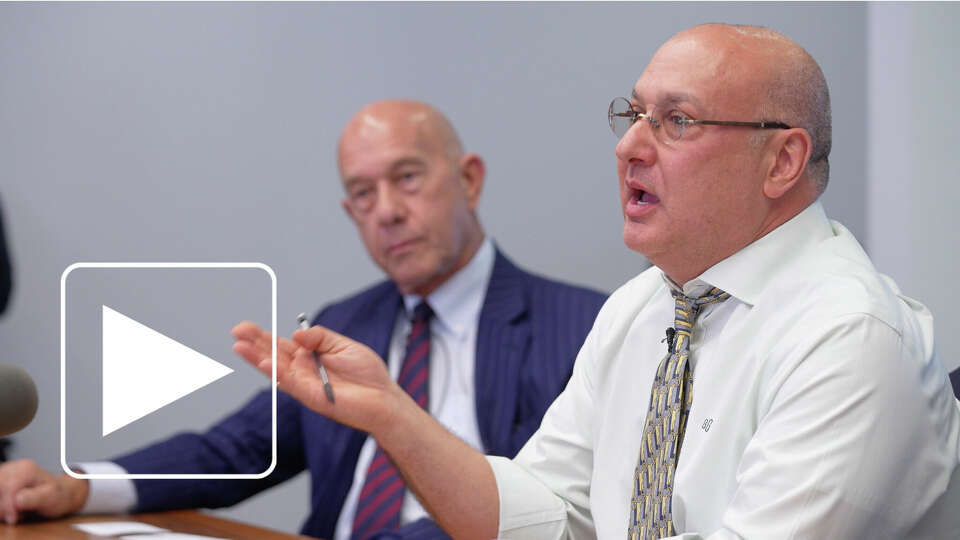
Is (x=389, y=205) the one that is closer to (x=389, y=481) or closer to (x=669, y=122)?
(x=389, y=481)

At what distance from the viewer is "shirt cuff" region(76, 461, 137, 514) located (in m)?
1.85

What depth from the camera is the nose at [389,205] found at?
2.59m

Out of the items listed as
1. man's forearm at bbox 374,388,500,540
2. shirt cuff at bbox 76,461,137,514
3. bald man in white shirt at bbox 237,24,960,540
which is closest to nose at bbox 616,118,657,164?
bald man in white shirt at bbox 237,24,960,540

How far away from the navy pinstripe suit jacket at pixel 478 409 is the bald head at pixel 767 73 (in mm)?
1018

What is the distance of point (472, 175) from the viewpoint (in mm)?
2785

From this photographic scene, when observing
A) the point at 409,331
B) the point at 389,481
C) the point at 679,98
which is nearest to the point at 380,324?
the point at 409,331

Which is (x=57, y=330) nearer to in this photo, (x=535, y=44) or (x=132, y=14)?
(x=132, y=14)

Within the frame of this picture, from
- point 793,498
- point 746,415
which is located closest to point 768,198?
point 746,415

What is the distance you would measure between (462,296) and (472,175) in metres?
0.38

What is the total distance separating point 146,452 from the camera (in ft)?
6.97

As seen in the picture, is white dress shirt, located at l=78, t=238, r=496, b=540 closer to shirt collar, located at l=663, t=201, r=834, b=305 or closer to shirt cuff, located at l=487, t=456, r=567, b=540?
shirt cuff, located at l=487, t=456, r=567, b=540

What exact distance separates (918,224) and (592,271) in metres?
0.97

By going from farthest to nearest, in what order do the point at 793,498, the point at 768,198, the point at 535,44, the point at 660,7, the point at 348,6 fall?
the point at 348,6 → the point at 535,44 → the point at 660,7 → the point at 768,198 → the point at 793,498

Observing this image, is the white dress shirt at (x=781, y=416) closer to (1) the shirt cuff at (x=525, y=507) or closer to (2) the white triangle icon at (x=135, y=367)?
(1) the shirt cuff at (x=525, y=507)
